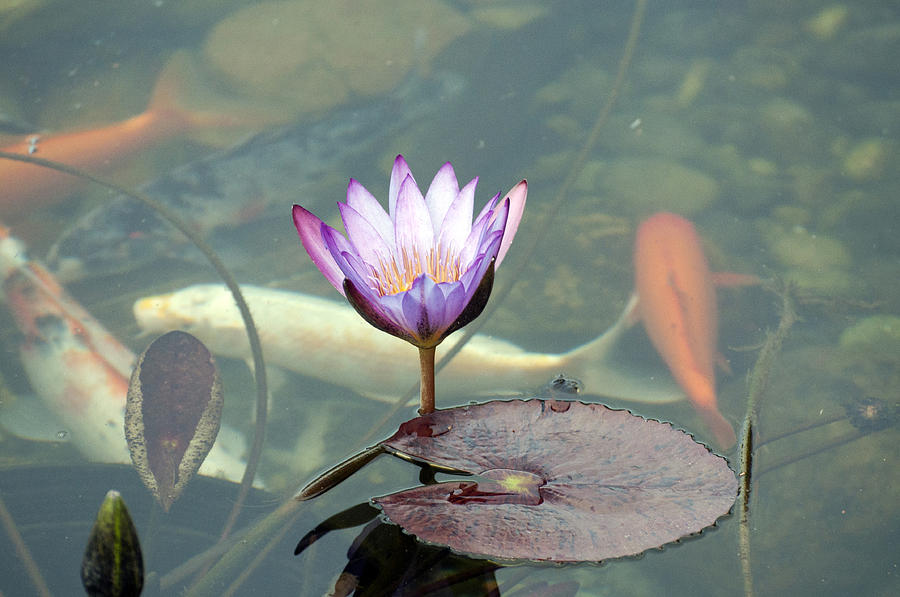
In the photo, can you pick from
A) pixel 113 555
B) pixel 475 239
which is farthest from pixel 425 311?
pixel 113 555

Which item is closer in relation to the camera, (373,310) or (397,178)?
(373,310)

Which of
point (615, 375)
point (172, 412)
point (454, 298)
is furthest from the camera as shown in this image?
point (615, 375)

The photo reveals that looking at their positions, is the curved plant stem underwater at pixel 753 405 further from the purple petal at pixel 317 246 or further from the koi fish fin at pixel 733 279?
the purple petal at pixel 317 246

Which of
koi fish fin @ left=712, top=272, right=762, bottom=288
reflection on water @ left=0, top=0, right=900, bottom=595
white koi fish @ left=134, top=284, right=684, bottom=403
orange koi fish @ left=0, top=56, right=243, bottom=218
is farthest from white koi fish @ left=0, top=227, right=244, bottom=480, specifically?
koi fish fin @ left=712, top=272, right=762, bottom=288

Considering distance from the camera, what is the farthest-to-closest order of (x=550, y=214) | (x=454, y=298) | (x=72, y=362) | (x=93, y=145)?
(x=93, y=145) → (x=550, y=214) → (x=72, y=362) → (x=454, y=298)

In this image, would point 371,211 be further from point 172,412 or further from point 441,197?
point 172,412

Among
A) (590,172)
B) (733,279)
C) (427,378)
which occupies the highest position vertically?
(590,172)

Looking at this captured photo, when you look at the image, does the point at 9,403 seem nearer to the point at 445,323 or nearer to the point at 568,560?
the point at 445,323
